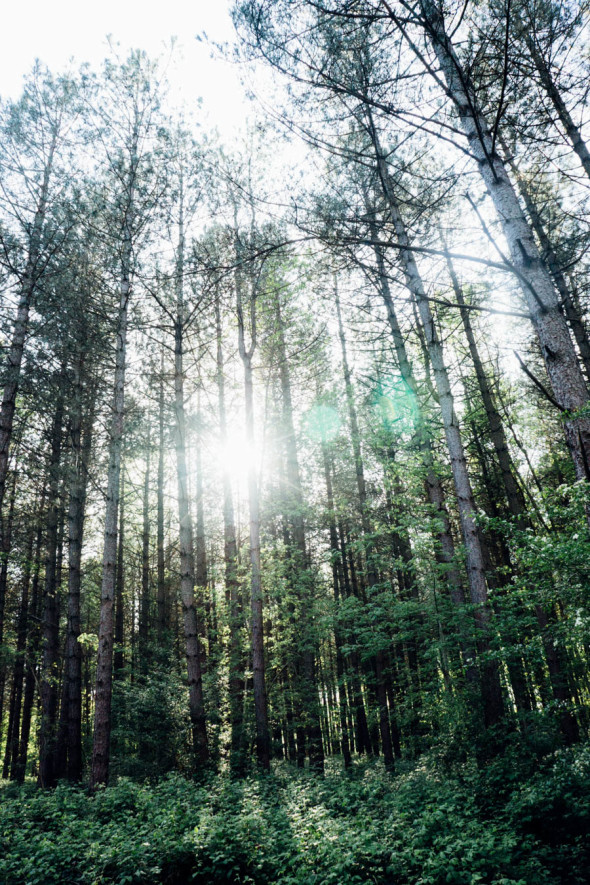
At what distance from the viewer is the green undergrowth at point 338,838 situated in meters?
4.20

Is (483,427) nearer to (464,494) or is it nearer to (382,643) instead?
(464,494)

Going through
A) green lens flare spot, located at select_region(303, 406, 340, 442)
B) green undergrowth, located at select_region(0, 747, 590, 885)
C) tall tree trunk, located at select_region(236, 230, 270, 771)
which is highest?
green lens flare spot, located at select_region(303, 406, 340, 442)

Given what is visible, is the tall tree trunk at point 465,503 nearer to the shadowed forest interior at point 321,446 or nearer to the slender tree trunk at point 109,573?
the shadowed forest interior at point 321,446

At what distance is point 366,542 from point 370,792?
18.0ft

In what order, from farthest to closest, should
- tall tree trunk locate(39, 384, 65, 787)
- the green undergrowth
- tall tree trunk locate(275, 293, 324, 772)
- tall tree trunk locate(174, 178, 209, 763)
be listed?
1. tall tree trunk locate(275, 293, 324, 772)
2. tall tree trunk locate(39, 384, 65, 787)
3. tall tree trunk locate(174, 178, 209, 763)
4. the green undergrowth

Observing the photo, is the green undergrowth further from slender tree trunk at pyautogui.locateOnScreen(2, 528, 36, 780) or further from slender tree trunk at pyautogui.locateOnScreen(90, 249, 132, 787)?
slender tree trunk at pyautogui.locateOnScreen(2, 528, 36, 780)

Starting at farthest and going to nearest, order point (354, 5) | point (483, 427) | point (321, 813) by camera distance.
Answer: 1. point (483, 427)
2. point (321, 813)
3. point (354, 5)

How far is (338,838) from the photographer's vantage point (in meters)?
4.52

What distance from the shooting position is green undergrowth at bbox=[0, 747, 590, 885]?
4203mm

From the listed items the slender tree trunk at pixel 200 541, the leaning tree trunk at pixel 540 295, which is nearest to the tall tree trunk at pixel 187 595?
the slender tree trunk at pixel 200 541

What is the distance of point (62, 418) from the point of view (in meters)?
14.0

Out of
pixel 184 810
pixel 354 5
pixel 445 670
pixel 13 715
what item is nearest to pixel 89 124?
pixel 354 5

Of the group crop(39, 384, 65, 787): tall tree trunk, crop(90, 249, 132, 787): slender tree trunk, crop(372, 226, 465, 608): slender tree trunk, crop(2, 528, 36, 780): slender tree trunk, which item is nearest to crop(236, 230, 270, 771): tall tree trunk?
crop(90, 249, 132, 787): slender tree trunk

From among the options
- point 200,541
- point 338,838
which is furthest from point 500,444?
point 200,541
